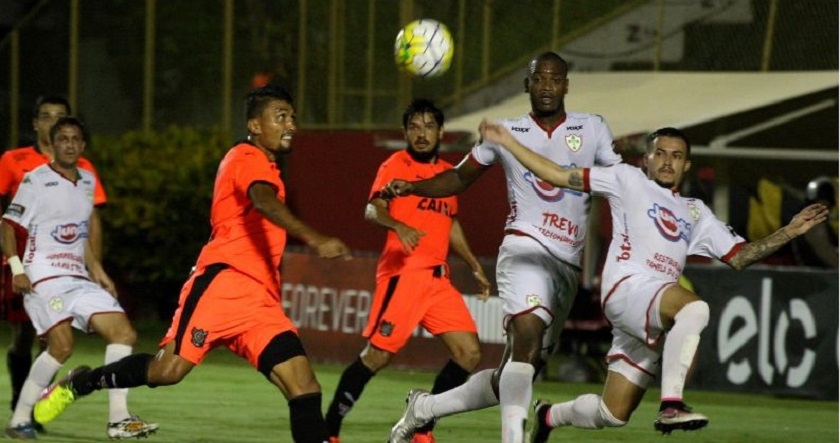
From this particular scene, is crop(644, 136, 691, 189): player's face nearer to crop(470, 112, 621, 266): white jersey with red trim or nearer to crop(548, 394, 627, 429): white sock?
crop(470, 112, 621, 266): white jersey with red trim

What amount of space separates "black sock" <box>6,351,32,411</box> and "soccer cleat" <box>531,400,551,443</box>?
3920mm

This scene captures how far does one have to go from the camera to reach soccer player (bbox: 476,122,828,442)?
30.1 feet

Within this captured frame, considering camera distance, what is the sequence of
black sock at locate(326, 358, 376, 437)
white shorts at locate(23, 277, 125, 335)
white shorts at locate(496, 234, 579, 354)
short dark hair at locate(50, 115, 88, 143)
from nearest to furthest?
white shorts at locate(496, 234, 579, 354), black sock at locate(326, 358, 376, 437), white shorts at locate(23, 277, 125, 335), short dark hair at locate(50, 115, 88, 143)

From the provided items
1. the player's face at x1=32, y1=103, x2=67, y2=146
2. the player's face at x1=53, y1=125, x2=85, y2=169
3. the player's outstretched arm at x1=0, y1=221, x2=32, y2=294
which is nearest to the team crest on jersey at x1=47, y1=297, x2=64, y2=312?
the player's outstretched arm at x1=0, y1=221, x2=32, y2=294

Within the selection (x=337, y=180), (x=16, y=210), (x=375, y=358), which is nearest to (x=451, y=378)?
(x=375, y=358)

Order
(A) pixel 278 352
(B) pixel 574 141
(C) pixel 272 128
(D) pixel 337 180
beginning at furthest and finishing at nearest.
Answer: (D) pixel 337 180 → (B) pixel 574 141 → (C) pixel 272 128 → (A) pixel 278 352

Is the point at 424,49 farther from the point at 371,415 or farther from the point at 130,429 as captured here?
the point at 130,429

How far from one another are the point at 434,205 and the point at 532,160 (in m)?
2.60

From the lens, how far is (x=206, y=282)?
906cm

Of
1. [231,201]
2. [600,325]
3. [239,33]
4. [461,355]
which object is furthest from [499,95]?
[231,201]

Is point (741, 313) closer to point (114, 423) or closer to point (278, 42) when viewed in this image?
point (114, 423)

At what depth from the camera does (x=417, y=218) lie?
460 inches

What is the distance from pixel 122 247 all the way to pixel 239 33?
5.34 m

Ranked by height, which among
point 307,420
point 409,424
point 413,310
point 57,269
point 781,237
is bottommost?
point 409,424
